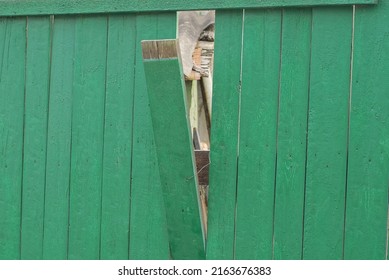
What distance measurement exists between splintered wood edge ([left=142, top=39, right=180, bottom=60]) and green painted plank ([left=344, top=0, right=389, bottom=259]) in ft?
2.49

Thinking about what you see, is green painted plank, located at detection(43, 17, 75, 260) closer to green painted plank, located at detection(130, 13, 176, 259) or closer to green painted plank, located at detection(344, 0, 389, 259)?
green painted plank, located at detection(130, 13, 176, 259)

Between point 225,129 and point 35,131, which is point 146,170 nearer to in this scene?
point 225,129

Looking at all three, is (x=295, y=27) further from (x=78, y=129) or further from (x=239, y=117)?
(x=78, y=129)

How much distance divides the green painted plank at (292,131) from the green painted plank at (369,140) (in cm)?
21

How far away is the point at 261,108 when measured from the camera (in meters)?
3.82

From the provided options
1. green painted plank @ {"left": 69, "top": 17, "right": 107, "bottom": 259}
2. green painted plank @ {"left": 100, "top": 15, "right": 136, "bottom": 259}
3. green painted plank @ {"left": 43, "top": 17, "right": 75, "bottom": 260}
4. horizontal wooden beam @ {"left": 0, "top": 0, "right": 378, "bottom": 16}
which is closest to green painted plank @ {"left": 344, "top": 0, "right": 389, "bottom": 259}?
horizontal wooden beam @ {"left": 0, "top": 0, "right": 378, "bottom": 16}

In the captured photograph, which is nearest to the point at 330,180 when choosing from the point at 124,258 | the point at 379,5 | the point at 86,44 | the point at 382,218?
the point at 382,218

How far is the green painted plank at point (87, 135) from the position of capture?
4152 millimetres

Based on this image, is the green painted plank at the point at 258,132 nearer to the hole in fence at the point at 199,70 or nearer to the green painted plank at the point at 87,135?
the hole in fence at the point at 199,70

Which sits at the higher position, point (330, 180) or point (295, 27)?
point (295, 27)

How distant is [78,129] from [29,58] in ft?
1.48

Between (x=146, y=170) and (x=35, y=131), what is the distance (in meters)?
0.64

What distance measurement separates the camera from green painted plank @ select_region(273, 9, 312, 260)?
374cm

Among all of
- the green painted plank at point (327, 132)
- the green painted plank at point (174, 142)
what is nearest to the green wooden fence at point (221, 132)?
the green painted plank at point (327, 132)
